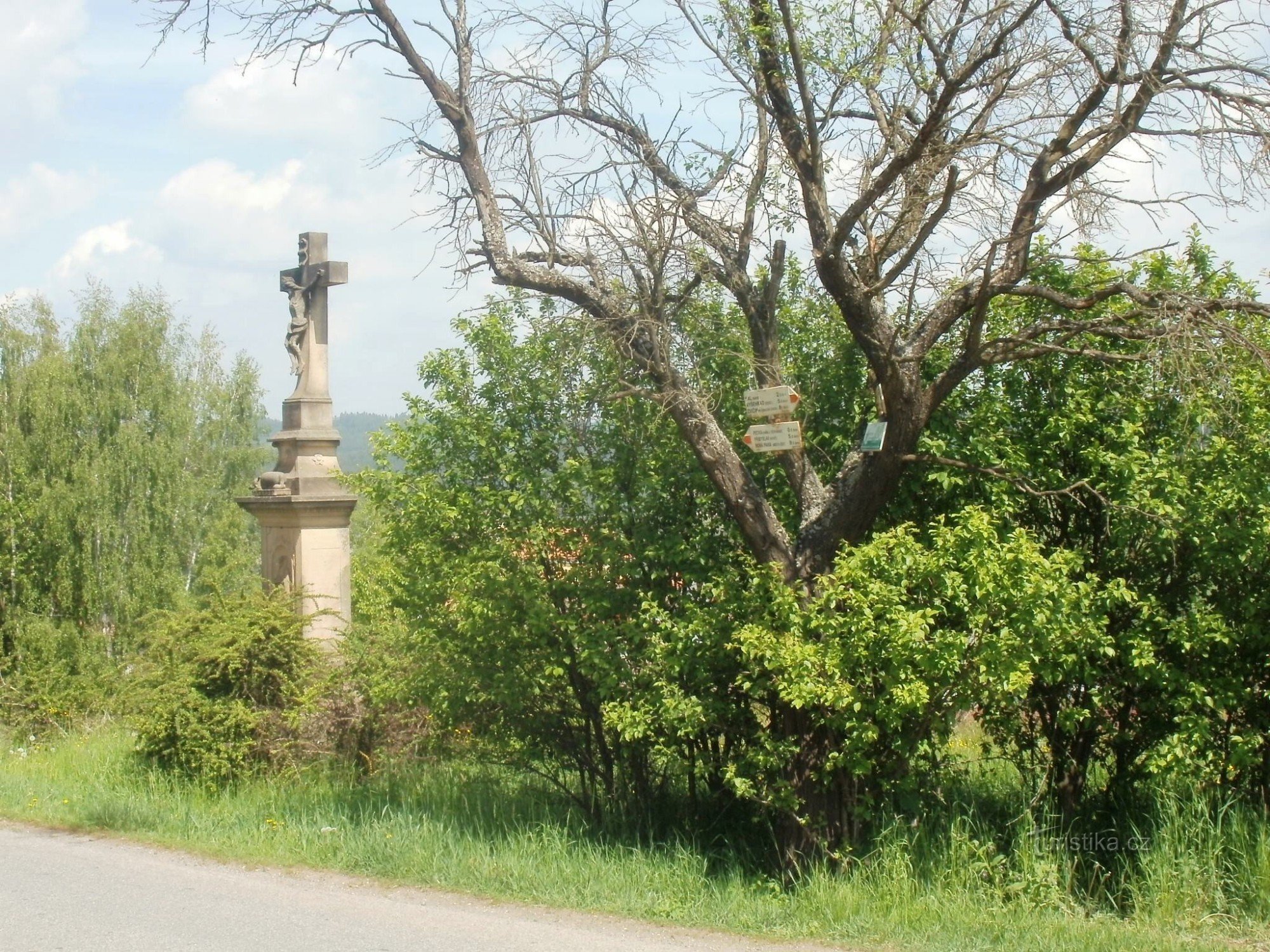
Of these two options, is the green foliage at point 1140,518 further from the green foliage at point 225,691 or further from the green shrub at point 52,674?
the green shrub at point 52,674

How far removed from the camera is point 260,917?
23.4 ft

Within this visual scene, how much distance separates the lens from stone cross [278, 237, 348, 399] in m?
13.9

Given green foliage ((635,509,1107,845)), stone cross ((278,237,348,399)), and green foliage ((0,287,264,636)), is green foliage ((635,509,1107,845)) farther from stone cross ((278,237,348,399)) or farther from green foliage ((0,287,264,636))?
green foliage ((0,287,264,636))

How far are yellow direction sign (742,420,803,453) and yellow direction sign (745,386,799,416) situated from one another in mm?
85

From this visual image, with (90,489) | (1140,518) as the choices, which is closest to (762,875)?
(1140,518)

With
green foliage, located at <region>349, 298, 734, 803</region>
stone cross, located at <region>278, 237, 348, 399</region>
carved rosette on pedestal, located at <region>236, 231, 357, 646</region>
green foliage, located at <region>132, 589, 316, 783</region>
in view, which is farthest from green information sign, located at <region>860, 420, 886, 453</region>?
stone cross, located at <region>278, 237, 348, 399</region>

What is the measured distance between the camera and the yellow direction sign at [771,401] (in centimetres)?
760

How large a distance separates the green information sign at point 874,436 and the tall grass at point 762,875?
220 cm

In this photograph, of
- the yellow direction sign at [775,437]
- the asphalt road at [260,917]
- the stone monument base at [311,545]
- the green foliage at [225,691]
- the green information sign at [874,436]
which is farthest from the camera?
the stone monument base at [311,545]

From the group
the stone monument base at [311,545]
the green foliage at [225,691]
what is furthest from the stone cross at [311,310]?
the green foliage at [225,691]

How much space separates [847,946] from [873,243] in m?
4.10

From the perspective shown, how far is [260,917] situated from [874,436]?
4406 mm

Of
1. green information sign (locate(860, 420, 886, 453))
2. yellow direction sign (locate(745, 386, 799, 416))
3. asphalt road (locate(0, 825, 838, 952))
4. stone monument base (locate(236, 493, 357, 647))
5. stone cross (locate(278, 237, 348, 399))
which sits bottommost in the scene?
asphalt road (locate(0, 825, 838, 952))

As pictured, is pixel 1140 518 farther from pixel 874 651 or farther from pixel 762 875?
pixel 762 875
